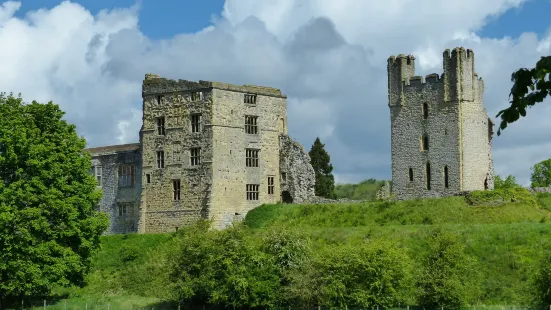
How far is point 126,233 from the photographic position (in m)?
66.6

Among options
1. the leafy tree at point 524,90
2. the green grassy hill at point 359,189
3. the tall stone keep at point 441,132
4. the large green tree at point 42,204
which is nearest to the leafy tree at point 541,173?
the green grassy hill at point 359,189

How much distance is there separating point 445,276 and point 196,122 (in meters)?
29.4

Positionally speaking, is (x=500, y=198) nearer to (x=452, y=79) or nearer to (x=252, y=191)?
(x=452, y=79)

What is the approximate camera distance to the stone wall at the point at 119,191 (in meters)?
67.2

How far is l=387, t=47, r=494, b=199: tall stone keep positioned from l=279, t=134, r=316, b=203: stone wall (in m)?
6.38

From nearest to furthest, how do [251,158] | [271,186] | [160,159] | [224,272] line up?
[224,272] < [251,158] < [160,159] < [271,186]

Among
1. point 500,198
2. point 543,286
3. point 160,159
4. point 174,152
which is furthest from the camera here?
point 160,159

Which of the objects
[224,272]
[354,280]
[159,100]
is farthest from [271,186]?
[354,280]

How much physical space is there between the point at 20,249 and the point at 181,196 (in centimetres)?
1892

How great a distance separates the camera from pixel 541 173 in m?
97.0

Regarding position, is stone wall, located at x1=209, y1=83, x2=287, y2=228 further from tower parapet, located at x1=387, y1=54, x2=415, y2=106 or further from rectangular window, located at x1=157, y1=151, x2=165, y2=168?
tower parapet, located at x1=387, y1=54, x2=415, y2=106

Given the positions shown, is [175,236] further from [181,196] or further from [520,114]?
[520,114]

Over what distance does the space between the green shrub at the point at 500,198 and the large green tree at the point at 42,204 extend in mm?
24344

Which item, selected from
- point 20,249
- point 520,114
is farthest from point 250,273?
point 520,114
